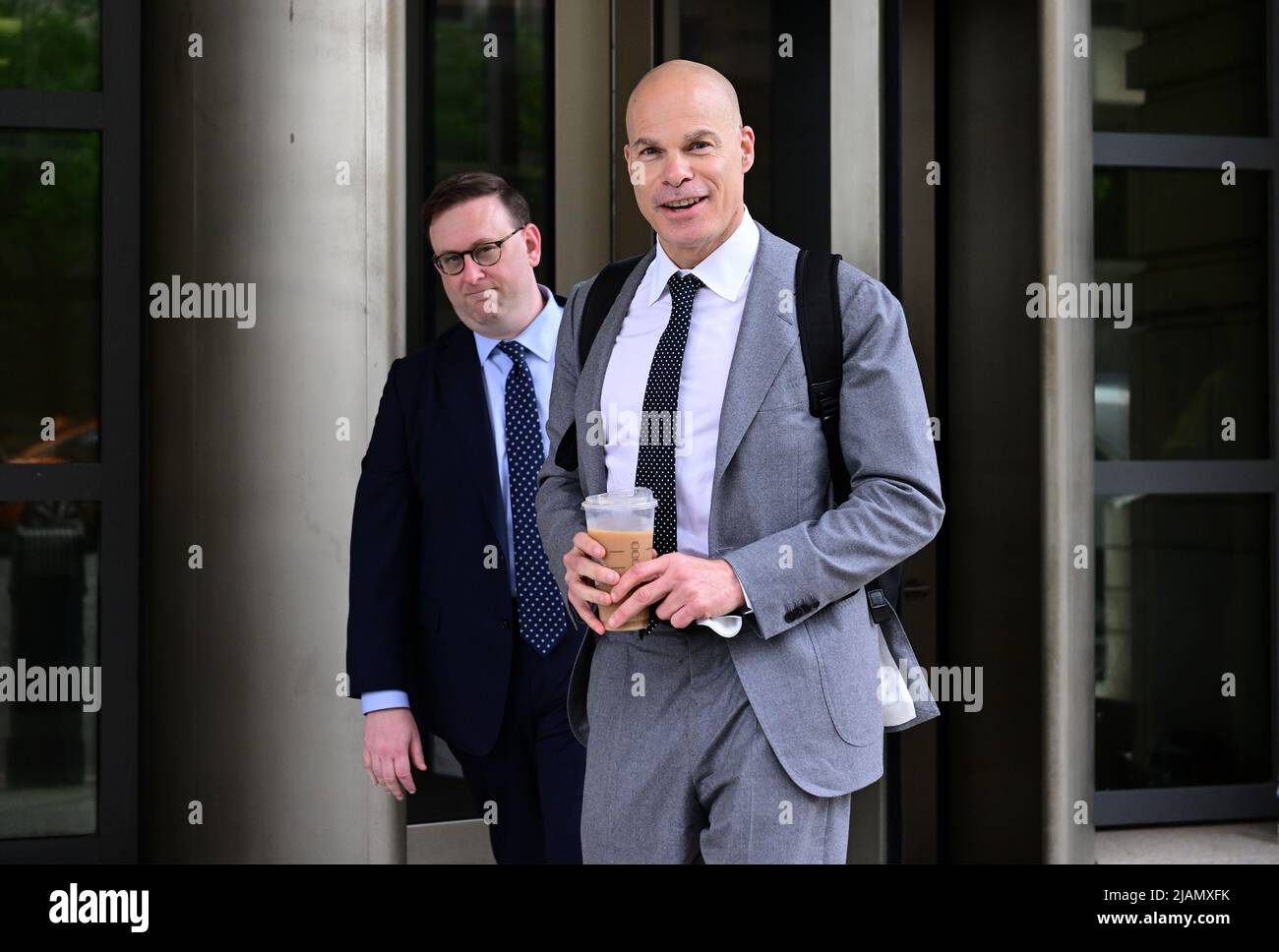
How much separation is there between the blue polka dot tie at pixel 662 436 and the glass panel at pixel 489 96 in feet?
7.68

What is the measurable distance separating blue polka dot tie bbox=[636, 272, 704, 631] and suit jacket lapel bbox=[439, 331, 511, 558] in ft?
2.76

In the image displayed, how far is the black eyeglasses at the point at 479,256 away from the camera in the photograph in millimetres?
2986

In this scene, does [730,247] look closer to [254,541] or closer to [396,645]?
[396,645]

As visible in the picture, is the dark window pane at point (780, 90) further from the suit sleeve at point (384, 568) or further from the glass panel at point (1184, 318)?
the suit sleeve at point (384, 568)

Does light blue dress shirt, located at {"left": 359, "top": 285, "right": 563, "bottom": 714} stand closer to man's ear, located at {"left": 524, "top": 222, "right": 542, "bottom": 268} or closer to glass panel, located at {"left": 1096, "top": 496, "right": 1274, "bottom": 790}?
man's ear, located at {"left": 524, "top": 222, "right": 542, "bottom": 268}

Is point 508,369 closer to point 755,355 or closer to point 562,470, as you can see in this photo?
point 562,470

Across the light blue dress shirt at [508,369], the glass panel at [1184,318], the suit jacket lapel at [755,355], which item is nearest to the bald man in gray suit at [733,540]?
→ the suit jacket lapel at [755,355]

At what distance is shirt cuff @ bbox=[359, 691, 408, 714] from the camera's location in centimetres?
291

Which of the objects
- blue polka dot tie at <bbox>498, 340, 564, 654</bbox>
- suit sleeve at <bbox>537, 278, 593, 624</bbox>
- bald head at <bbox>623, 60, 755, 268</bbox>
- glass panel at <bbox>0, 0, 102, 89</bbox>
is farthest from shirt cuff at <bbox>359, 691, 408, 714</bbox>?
glass panel at <bbox>0, 0, 102, 89</bbox>

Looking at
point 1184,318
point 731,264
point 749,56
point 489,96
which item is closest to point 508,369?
point 731,264

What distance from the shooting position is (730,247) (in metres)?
2.19

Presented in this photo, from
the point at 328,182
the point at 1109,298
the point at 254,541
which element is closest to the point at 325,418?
the point at 254,541

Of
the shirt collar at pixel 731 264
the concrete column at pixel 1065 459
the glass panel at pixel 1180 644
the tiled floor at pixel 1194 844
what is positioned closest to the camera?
the shirt collar at pixel 731 264
